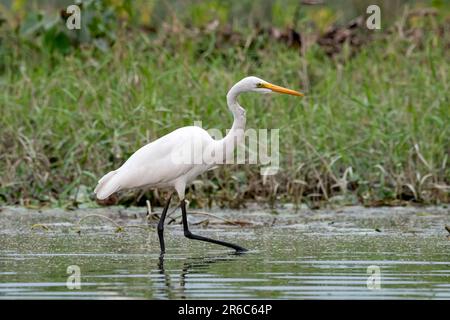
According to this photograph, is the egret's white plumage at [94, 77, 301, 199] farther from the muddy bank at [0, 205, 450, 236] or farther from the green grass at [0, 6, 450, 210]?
the green grass at [0, 6, 450, 210]

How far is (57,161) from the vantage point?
423 inches

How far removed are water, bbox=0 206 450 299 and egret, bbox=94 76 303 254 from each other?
0.40m

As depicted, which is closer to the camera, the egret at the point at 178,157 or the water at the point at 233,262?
the water at the point at 233,262

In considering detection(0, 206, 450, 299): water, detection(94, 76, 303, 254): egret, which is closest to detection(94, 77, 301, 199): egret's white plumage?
detection(94, 76, 303, 254): egret

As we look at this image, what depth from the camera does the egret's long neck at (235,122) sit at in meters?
8.34

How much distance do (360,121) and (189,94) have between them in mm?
1702

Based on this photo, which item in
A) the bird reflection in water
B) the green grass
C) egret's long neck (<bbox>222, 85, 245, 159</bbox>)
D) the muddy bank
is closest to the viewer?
the bird reflection in water

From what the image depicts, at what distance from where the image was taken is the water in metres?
5.98

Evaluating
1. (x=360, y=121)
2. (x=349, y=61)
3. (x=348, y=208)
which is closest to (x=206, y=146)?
(x=348, y=208)

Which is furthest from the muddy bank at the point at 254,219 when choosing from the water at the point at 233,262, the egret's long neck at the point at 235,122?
the egret's long neck at the point at 235,122

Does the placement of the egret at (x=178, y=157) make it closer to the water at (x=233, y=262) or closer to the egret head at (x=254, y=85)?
the egret head at (x=254, y=85)

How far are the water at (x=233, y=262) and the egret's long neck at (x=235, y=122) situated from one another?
28.0 inches

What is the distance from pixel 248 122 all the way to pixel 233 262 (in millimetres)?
3726

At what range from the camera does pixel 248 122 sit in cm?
1088
